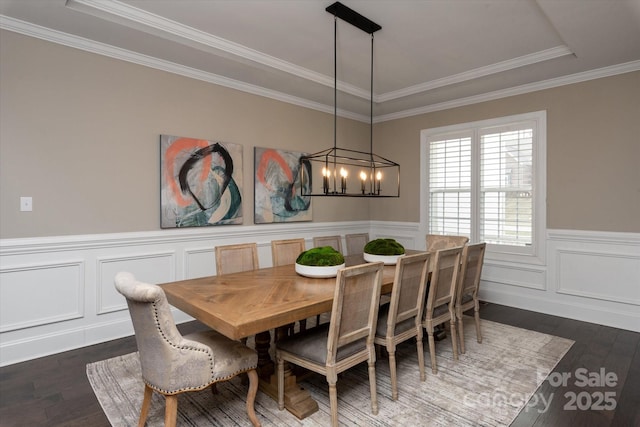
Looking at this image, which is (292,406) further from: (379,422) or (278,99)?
(278,99)

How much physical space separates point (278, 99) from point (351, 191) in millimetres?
1931

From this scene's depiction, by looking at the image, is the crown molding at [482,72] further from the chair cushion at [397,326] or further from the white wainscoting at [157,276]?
the chair cushion at [397,326]

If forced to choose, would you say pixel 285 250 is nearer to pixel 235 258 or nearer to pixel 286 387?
pixel 235 258

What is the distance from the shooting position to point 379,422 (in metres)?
2.19

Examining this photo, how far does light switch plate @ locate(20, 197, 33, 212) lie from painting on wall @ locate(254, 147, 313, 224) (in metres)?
2.17

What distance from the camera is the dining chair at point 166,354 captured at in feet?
5.69

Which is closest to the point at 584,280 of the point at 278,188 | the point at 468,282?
the point at 468,282

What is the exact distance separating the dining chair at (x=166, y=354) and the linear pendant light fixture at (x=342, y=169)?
4.82 ft

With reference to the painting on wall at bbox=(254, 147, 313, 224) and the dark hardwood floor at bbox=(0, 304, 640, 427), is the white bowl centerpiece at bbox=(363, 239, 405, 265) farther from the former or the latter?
the painting on wall at bbox=(254, 147, 313, 224)

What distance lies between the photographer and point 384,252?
10.7ft

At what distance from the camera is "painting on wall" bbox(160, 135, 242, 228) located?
3.74m

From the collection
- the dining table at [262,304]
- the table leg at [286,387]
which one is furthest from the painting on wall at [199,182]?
the table leg at [286,387]

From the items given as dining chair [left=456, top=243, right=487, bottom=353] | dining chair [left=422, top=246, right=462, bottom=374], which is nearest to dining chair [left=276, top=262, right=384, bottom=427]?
dining chair [left=422, top=246, right=462, bottom=374]

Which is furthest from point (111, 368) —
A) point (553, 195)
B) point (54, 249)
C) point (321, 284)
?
point (553, 195)
